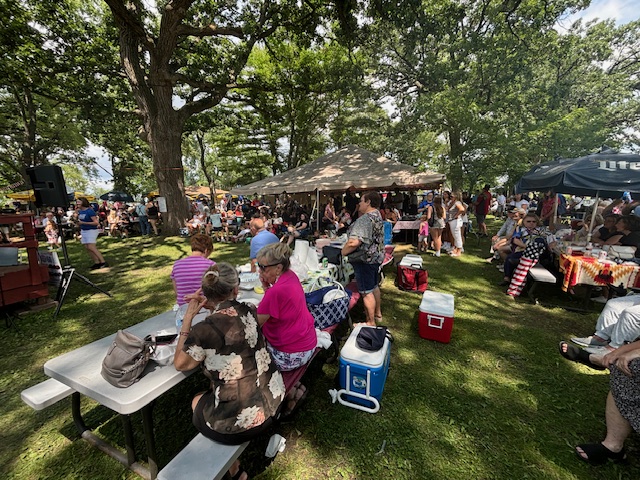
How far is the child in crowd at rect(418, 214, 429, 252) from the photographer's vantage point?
319 inches

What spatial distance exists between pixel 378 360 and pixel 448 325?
1584 millimetres

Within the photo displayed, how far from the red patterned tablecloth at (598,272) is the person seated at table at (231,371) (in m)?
5.00

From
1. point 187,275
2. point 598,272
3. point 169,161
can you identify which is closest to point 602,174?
point 598,272

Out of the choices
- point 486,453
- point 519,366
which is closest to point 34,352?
point 486,453

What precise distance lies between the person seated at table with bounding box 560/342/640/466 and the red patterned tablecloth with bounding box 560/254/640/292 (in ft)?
9.39

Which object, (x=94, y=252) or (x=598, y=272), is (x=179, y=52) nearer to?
(x=94, y=252)

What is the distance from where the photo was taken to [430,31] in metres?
12.9

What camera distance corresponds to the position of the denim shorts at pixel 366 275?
357cm

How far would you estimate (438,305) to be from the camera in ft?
12.1

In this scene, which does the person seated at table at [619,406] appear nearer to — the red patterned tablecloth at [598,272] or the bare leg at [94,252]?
the red patterned tablecloth at [598,272]

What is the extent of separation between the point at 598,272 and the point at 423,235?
4476 millimetres

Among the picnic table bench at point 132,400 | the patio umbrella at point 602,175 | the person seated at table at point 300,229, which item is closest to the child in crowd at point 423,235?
the patio umbrella at point 602,175

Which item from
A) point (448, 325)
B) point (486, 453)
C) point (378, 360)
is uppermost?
point (378, 360)

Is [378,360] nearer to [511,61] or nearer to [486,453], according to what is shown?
[486,453]
